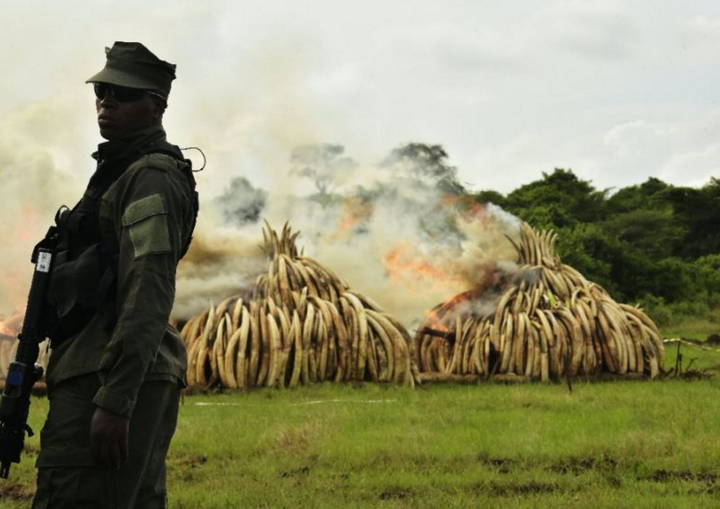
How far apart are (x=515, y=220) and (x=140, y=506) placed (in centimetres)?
938

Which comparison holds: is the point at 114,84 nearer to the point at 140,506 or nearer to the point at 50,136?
the point at 140,506

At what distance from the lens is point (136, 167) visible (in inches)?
133

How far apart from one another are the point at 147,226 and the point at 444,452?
3.95 metres

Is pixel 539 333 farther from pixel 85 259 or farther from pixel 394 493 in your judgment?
pixel 85 259

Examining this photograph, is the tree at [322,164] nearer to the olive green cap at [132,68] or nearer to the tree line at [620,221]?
the tree line at [620,221]

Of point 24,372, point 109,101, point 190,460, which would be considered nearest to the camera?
point 24,372

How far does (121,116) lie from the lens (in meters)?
3.55

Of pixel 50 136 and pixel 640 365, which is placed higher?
pixel 50 136

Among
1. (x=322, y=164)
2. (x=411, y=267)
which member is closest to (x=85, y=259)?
(x=411, y=267)

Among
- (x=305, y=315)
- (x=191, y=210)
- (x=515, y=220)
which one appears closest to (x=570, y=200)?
(x=515, y=220)

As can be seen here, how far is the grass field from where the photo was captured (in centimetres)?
567

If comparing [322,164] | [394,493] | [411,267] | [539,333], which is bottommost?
[394,493]

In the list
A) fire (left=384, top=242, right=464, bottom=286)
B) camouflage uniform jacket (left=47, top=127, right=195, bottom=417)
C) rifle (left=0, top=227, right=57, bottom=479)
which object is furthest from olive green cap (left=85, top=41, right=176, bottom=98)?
fire (left=384, top=242, right=464, bottom=286)

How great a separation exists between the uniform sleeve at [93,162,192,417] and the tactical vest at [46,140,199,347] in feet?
0.26
